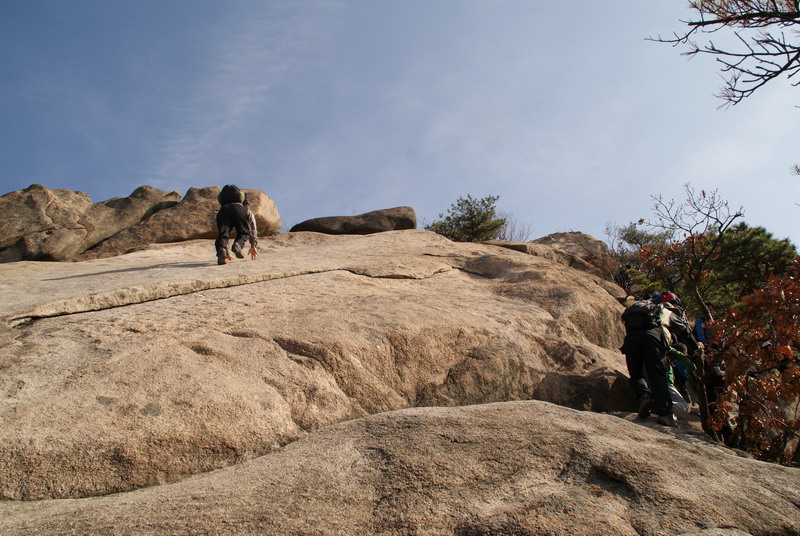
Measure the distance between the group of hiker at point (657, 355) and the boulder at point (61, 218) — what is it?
12.2 m

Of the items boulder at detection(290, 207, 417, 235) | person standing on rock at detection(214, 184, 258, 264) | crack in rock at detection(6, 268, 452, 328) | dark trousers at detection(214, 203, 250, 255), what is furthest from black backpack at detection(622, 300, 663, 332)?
boulder at detection(290, 207, 417, 235)

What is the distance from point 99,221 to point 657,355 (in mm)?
13452

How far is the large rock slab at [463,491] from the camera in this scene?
7.95 ft

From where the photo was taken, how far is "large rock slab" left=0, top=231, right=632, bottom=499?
3.26m


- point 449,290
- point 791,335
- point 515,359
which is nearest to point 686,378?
point 791,335

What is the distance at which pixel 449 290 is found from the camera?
7602mm

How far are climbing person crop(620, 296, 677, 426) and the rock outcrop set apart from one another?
10.0 metres

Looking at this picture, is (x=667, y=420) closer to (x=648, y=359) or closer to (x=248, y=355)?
(x=648, y=359)

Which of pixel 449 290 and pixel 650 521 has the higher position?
pixel 449 290

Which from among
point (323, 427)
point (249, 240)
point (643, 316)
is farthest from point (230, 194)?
point (643, 316)

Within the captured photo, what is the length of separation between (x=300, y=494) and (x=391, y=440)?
76 cm

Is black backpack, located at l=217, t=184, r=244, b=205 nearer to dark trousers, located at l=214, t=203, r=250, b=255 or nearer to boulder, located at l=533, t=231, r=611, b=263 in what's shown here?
dark trousers, located at l=214, t=203, r=250, b=255

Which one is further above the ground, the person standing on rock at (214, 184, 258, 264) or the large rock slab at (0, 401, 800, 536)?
the person standing on rock at (214, 184, 258, 264)

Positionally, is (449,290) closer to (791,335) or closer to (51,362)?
(791,335)
